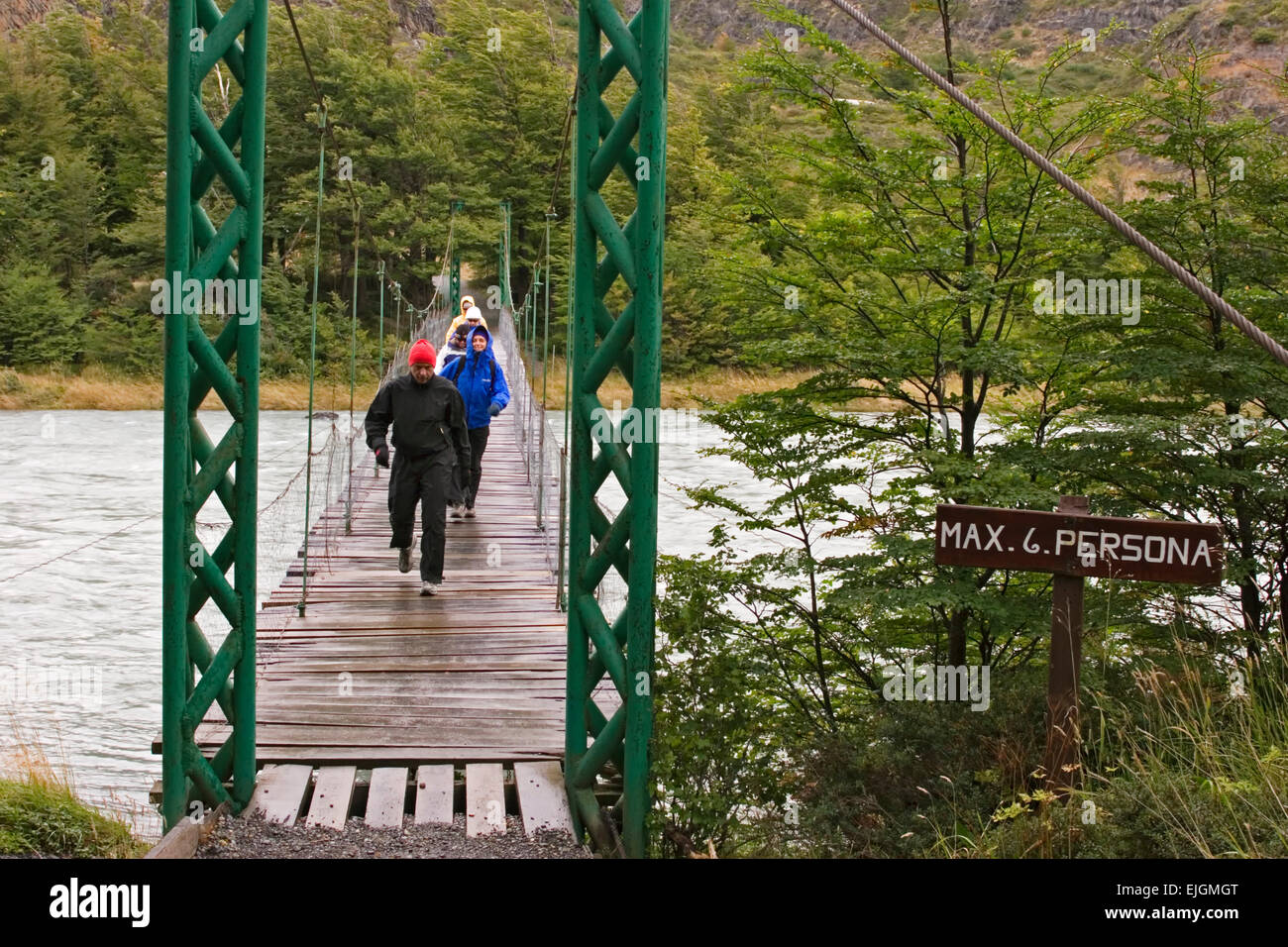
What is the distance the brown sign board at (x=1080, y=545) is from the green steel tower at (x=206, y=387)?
174cm

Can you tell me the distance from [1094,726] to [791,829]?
84 cm

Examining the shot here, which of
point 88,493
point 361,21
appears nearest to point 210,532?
point 88,493

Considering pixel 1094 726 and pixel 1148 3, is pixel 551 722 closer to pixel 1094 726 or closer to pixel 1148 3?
pixel 1094 726

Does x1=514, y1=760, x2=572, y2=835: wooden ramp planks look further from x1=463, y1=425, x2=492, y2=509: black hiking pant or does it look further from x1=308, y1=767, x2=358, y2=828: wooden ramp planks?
x1=463, y1=425, x2=492, y2=509: black hiking pant

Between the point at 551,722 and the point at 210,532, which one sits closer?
the point at 551,722

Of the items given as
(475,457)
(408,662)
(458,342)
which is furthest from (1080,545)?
(475,457)

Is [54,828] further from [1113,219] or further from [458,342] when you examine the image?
[458,342]

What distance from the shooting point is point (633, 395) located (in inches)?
120

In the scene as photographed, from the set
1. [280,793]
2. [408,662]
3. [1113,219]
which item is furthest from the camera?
[408,662]

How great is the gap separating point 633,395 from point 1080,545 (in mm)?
1072

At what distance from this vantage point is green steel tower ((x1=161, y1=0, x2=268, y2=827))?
3170 mm

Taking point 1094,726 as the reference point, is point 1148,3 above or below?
above

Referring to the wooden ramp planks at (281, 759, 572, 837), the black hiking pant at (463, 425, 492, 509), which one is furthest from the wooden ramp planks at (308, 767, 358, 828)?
the black hiking pant at (463, 425, 492, 509)

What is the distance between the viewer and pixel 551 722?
13.9 feet
